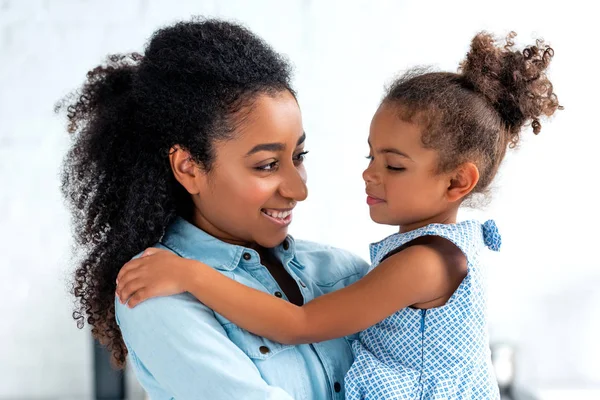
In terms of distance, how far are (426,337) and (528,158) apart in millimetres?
2333

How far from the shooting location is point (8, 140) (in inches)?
135

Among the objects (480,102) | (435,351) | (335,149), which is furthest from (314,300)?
(335,149)

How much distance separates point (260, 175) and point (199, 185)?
0.40ft

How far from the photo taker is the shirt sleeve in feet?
3.97

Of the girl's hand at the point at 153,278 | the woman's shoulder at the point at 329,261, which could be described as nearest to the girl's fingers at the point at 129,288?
the girl's hand at the point at 153,278

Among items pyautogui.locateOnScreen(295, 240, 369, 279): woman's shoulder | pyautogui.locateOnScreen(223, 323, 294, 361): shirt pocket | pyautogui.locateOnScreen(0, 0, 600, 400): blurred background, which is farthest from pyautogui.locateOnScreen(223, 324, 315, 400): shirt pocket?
pyautogui.locateOnScreen(0, 0, 600, 400): blurred background

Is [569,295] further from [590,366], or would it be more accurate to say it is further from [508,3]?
[508,3]

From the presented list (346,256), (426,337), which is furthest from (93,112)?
(426,337)

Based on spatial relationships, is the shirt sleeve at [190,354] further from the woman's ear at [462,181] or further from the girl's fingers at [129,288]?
the woman's ear at [462,181]

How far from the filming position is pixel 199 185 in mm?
1416

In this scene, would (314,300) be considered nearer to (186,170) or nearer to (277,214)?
(277,214)

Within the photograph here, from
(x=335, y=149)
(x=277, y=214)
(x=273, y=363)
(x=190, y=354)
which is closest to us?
(x=190, y=354)

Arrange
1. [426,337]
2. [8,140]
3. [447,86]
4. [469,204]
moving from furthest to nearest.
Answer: [8,140]
[469,204]
[447,86]
[426,337]

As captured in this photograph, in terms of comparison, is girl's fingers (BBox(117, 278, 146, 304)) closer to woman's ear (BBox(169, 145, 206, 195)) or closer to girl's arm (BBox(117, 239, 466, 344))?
girl's arm (BBox(117, 239, 466, 344))
